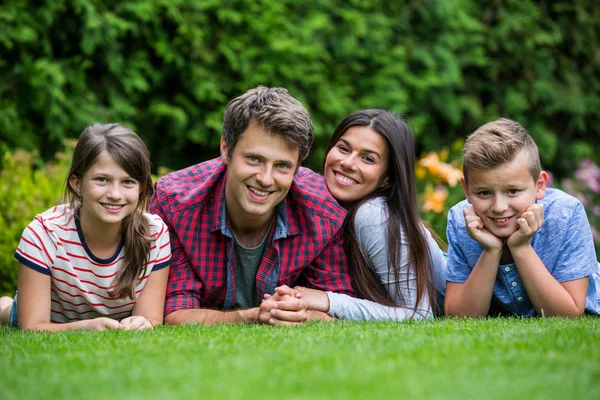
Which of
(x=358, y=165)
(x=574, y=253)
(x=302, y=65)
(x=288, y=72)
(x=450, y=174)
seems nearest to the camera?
(x=574, y=253)

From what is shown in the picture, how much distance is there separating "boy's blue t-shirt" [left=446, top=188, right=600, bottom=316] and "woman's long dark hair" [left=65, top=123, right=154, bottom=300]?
176 centimetres

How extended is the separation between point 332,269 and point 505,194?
1.05m

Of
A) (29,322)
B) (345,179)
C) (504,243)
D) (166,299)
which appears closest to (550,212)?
(504,243)

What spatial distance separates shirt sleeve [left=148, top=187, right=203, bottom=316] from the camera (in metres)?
4.29

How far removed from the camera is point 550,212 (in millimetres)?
4332

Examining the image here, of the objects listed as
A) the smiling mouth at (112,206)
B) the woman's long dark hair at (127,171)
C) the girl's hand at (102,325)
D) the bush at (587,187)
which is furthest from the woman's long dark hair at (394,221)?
Result: the bush at (587,187)

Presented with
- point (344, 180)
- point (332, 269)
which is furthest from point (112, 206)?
point (344, 180)

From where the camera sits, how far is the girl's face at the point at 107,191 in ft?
13.1

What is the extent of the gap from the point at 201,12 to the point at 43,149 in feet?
6.21

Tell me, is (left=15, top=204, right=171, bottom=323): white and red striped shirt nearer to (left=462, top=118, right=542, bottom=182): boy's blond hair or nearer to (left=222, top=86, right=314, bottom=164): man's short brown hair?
(left=222, top=86, right=314, bottom=164): man's short brown hair

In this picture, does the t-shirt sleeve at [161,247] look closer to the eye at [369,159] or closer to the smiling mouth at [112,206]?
the smiling mouth at [112,206]

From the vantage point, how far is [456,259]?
4484 millimetres

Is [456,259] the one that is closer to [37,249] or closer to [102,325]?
[102,325]

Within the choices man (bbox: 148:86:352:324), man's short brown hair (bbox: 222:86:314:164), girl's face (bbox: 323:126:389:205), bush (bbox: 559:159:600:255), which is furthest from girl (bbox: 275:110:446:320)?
bush (bbox: 559:159:600:255)
